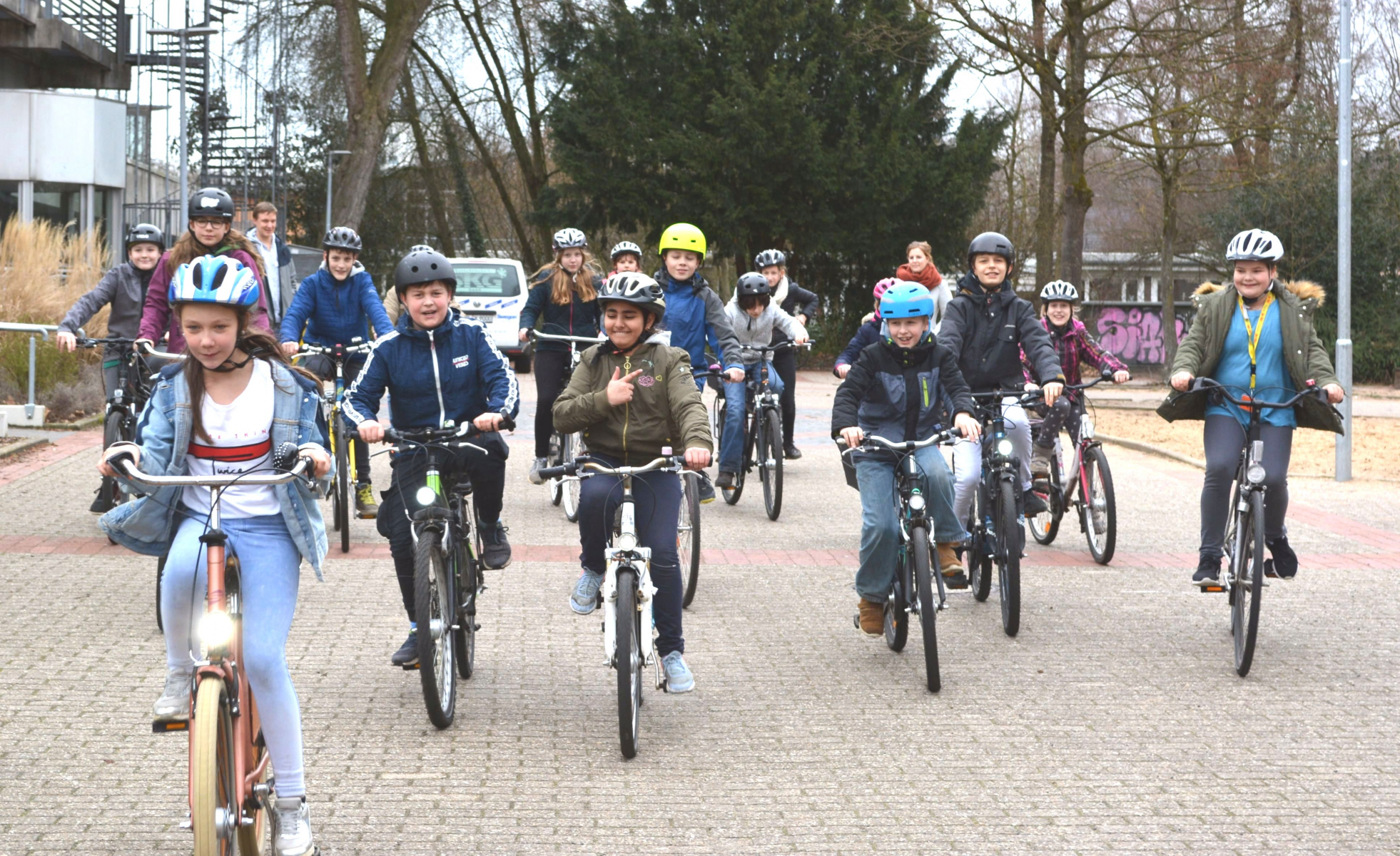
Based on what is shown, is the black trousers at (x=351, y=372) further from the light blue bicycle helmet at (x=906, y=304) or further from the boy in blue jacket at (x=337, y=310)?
the light blue bicycle helmet at (x=906, y=304)

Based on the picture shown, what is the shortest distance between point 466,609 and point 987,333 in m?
3.51

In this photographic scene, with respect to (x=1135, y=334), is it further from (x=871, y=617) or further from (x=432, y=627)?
(x=432, y=627)

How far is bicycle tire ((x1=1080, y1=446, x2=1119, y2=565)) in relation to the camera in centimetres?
947

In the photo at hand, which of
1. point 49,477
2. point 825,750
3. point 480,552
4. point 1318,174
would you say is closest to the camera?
point 825,750

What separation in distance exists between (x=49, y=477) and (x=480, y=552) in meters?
7.16

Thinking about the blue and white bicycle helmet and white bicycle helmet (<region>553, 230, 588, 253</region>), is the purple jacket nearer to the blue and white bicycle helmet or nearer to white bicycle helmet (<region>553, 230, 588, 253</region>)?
white bicycle helmet (<region>553, 230, 588, 253</region>)

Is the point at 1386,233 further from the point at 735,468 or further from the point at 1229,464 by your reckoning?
the point at 1229,464

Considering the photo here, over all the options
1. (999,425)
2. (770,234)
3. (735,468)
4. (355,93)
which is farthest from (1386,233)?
(999,425)

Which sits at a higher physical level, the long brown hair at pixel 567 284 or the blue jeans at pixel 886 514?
the long brown hair at pixel 567 284

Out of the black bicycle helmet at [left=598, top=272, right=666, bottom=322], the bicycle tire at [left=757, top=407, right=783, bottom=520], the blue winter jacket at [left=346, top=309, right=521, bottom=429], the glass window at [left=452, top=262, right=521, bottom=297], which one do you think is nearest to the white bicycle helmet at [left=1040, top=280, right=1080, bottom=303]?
the bicycle tire at [left=757, top=407, right=783, bottom=520]

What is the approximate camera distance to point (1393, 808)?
4988 millimetres

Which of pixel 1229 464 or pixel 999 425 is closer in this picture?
pixel 1229 464

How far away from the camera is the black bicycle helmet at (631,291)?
19.0ft

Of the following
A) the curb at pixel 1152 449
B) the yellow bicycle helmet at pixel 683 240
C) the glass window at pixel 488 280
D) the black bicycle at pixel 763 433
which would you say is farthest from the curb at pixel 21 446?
the glass window at pixel 488 280
